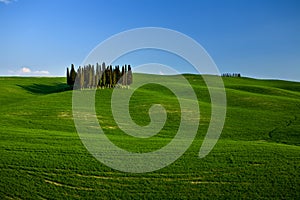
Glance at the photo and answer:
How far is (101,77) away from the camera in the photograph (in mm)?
82312

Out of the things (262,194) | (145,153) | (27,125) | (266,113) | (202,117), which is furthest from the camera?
(266,113)

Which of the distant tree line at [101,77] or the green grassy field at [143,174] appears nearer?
the green grassy field at [143,174]

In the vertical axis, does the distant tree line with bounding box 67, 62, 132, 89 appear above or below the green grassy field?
above

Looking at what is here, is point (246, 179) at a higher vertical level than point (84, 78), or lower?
lower

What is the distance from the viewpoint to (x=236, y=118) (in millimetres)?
50594

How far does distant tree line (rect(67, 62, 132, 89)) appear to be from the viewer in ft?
266

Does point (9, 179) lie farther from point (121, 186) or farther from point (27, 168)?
point (121, 186)

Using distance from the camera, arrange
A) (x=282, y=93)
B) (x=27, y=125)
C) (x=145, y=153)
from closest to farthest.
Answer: (x=145, y=153), (x=27, y=125), (x=282, y=93)

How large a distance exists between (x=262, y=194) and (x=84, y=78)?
210 ft

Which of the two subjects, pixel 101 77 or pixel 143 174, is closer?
pixel 143 174

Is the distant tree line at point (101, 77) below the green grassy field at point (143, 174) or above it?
above

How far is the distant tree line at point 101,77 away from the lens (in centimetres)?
8119

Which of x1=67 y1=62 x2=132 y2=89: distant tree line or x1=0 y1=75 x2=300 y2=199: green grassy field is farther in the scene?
x1=67 y1=62 x2=132 y2=89: distant tree line

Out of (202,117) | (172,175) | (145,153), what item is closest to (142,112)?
(202,117)
